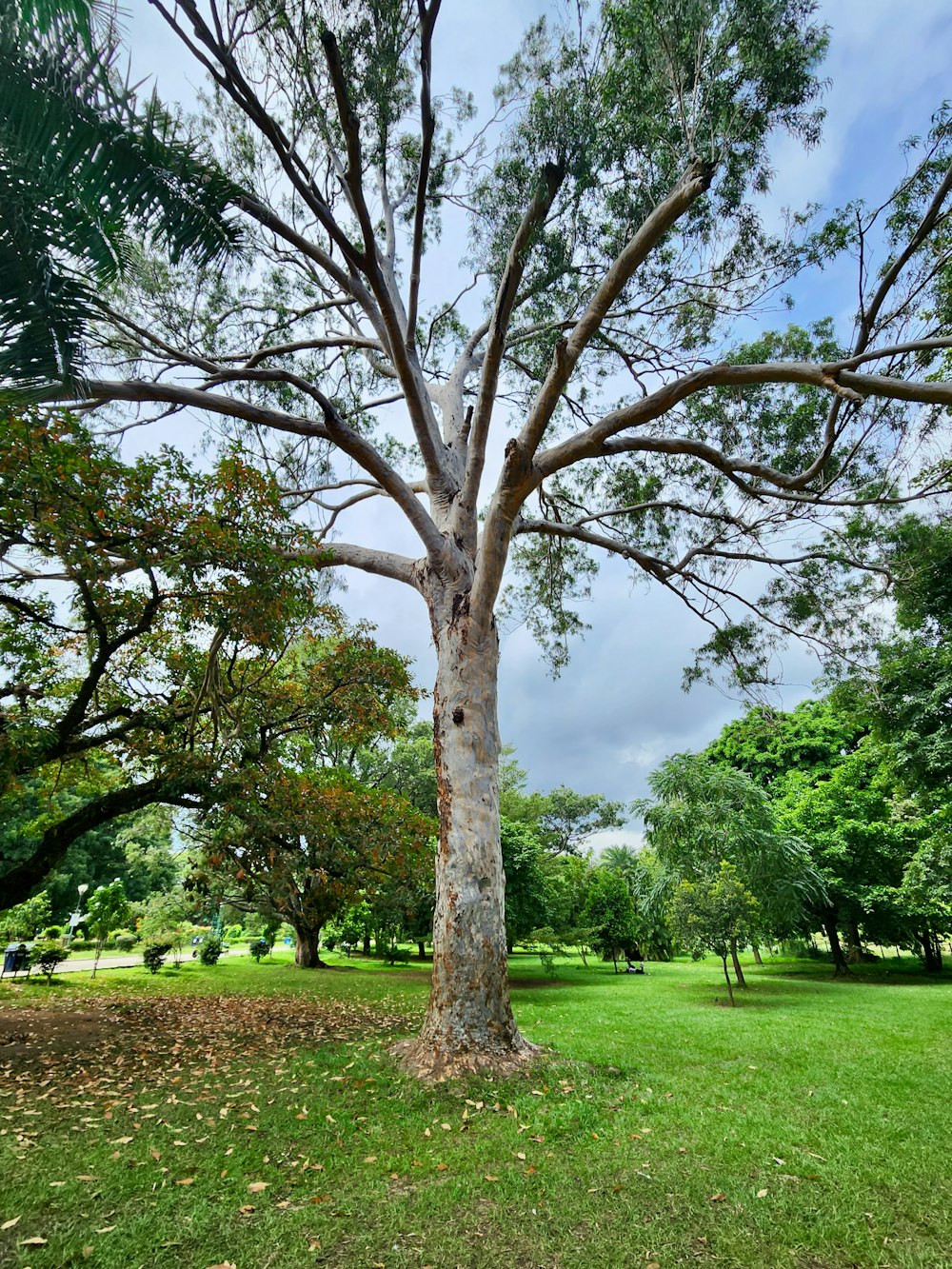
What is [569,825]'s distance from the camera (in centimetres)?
3512

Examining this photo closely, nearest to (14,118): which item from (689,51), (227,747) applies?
(689,51)

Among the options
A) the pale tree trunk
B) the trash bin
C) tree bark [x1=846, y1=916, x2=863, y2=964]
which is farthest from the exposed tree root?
tree bark [x1=846, y1=916, x2=863, y2=964]

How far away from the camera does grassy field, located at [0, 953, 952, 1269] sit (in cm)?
281

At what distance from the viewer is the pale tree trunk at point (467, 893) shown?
5426 millimetres

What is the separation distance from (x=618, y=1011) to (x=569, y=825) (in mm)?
25485

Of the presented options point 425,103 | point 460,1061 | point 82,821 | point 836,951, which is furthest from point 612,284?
point 836,951

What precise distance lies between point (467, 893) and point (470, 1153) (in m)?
2.06

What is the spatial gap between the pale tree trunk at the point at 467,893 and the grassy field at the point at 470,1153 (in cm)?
39

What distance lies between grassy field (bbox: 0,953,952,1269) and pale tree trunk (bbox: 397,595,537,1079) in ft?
1.29

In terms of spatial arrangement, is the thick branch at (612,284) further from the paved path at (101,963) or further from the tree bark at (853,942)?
the tree bark at (853,942)

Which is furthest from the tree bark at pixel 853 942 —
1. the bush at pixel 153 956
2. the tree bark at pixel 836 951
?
the bush at pixel 153 956

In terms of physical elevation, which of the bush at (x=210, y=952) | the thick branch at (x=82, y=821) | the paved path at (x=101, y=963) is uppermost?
the thick branch at (x=82, y=821)

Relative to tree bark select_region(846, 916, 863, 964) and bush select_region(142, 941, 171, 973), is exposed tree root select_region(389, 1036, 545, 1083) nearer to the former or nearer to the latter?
bush select_region(142, 941, 171, 973)

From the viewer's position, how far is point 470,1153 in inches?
152
